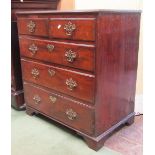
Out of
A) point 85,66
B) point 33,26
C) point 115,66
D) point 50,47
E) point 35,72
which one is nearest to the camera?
point 85,66

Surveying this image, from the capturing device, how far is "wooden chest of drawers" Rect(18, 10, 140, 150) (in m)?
1.38

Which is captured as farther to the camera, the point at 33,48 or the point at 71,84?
the point at 33,48

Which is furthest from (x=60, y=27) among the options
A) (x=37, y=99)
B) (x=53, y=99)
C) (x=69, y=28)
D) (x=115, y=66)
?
(x=37, y=99)

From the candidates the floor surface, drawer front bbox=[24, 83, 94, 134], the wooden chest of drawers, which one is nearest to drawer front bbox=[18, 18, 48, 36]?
the wooden chest of drawers

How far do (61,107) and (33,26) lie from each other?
26.1 inches

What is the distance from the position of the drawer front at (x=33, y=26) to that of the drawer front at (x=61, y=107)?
0.46m

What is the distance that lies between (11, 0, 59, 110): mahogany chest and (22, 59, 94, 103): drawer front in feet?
0.60

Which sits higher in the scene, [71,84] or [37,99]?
[71,84]

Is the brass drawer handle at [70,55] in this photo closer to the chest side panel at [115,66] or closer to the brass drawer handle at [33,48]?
the chest side panel at [115,66]

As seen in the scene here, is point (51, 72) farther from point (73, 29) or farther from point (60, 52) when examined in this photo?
point (73, 29)

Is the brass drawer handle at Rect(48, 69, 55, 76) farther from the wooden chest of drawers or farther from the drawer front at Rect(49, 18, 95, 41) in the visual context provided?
the drawer front at Rect(49, 18, 95, 41)

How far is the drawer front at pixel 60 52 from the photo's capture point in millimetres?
1391

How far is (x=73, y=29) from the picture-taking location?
1422 millimetres

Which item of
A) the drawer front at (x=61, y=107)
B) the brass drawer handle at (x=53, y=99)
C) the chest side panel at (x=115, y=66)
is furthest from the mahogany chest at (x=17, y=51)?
the chest side panel at (x=115, y=66)
